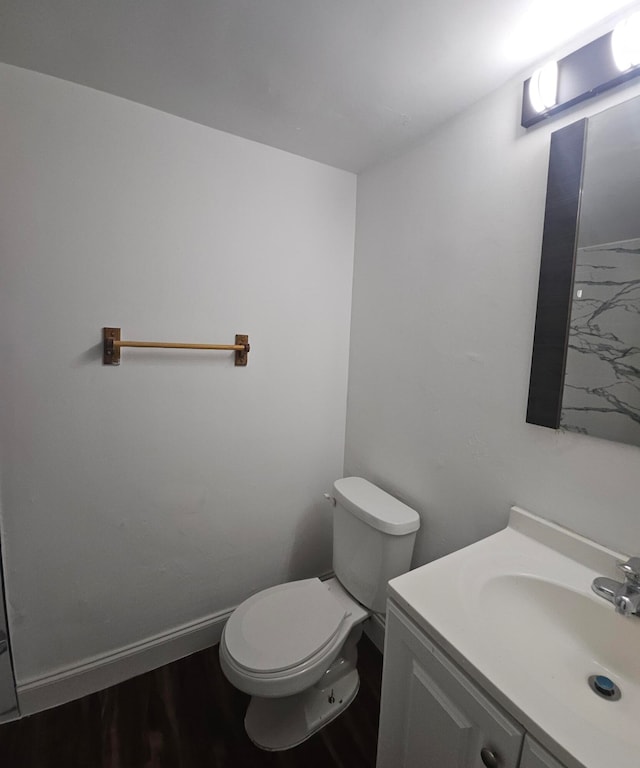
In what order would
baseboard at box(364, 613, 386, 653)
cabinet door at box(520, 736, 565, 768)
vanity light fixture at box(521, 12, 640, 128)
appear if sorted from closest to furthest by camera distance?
cabinet door at box(520, 736, 565, 768), vanity light fixture at box(521, 12, 640, 128), baseboard at box(364, 613, 386, 653)

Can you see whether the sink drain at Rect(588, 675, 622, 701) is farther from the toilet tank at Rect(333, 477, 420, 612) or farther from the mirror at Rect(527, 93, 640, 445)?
the toilet tank at Rect(333, 477, 420, 612)

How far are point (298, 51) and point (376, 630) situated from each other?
7.25ft

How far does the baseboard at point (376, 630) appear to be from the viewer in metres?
1.63

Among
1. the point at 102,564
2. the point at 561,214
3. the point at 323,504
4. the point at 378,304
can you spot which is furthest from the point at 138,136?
the point at 323,504

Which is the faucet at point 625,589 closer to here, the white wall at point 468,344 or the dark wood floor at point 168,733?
the white wall at point 468,344

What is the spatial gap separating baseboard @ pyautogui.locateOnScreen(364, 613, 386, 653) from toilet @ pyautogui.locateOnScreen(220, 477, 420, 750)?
0.17 metres

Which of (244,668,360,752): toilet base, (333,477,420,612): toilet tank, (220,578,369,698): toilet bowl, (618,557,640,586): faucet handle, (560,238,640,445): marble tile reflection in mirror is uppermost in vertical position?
(560,238,640,445): marble tile reflection in mirror

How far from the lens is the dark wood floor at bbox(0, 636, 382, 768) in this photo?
1215mm

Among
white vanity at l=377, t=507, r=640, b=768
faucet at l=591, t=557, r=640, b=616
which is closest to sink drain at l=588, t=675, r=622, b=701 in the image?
white vanity at l=377, t=507, r=640, b=768

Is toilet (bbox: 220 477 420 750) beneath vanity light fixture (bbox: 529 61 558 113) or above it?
beneath

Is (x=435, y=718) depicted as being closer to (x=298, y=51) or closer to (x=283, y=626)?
(x=283, y=626)

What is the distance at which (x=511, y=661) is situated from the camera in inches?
26.9

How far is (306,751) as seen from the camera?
4.15 ft

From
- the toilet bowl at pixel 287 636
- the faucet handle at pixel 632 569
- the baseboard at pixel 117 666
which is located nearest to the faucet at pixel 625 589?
the faucet handle at pixel 632 569
